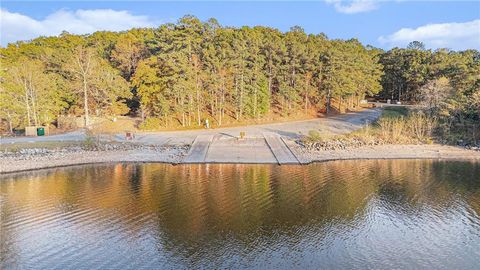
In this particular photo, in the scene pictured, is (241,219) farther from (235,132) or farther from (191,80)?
(191,80)

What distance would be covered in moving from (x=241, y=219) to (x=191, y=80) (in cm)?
2730

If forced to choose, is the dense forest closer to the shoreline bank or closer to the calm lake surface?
the shoreline bank

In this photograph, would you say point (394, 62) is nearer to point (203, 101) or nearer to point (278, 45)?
point (278, 45)

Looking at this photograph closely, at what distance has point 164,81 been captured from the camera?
39969 mm

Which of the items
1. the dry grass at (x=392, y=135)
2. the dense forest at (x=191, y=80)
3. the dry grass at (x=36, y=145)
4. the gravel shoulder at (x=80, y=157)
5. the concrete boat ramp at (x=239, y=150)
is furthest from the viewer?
the dense forest at (x=191, y=80)

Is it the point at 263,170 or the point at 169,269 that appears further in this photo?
the point at 263,170

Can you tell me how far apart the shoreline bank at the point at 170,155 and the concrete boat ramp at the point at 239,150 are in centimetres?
84

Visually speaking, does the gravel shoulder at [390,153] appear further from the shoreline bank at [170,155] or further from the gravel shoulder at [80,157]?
the gravel shoulder at [80,157]

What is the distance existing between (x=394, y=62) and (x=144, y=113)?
4647 cm

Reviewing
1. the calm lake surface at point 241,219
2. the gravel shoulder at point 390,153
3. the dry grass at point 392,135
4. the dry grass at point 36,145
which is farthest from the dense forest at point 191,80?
the calm lake surface at point 241,219

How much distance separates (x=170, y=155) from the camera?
2845 centimetres

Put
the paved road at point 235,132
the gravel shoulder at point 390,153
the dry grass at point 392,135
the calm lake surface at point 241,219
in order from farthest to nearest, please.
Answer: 1. the paved road at point 235,132
2. the dry grass at point 392,135
3. the gravel shoulder at point 390,153
4. the calm lake surface at point 241,219

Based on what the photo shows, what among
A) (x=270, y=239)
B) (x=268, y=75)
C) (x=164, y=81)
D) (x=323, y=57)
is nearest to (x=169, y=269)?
(x=270, y=239)

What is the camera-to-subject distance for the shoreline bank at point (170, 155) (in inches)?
1025
